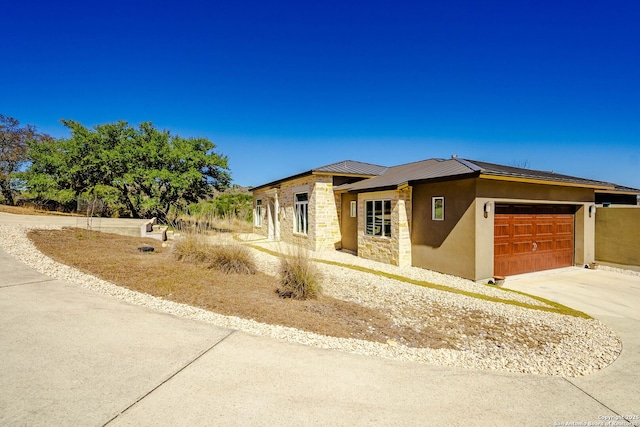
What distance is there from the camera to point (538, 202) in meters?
10.2

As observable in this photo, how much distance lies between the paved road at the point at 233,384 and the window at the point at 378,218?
7725 mm

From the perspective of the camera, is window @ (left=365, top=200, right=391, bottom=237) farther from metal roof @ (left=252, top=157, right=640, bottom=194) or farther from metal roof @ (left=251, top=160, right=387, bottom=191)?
metal roof @ (left=251, top=160, right=387, bottom=191)

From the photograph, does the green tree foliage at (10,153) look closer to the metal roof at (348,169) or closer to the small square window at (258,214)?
the small square window at (258,214)

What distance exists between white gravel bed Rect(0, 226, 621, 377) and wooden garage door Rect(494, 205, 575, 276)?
91.3 inches

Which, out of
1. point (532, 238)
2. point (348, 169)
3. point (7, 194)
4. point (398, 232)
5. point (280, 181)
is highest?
point (348, 169)

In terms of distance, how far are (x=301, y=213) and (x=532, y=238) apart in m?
9.93

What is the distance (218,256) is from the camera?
8594 mm

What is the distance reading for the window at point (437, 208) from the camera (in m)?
10.0

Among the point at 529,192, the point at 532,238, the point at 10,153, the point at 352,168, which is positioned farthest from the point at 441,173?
the point at 10,153

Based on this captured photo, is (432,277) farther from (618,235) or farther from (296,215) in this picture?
(296,215)

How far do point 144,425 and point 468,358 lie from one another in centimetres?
363

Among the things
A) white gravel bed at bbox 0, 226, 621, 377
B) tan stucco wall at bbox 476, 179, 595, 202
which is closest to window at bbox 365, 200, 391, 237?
white gravel bed at bbox 0, 226, 621, 377

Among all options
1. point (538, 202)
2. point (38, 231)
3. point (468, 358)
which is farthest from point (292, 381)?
point (38, 231)

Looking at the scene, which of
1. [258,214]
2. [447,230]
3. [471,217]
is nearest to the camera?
[471,217]
